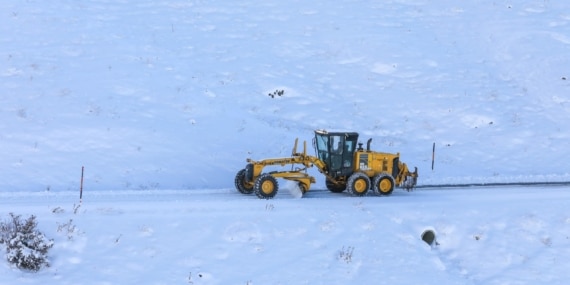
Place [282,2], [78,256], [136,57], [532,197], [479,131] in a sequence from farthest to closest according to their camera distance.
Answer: [282,2] → [136,57] → [479,131] → [532,197] → [78,256]

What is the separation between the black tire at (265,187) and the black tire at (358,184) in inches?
90.7

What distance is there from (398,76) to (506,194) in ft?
38.9

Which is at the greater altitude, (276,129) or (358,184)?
(276,129)

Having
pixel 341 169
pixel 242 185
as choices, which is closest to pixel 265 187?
pixel 242 185

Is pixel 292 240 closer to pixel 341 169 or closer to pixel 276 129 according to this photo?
pixel 341 169

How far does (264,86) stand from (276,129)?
3.80 metres

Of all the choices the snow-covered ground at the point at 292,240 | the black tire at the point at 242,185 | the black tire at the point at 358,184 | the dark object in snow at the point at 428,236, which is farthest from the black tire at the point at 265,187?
the dark object in snow at the point at 428,236

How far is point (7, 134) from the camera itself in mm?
22766

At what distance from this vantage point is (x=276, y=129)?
26156mm

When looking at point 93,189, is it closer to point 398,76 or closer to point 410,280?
point 410,280

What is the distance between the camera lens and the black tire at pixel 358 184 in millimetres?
20203

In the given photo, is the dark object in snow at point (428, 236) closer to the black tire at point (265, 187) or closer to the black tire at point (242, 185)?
the black tire at point (265, 187)

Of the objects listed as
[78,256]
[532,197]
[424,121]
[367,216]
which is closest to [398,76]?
[424,121]

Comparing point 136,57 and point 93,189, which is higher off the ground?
point 136,57
